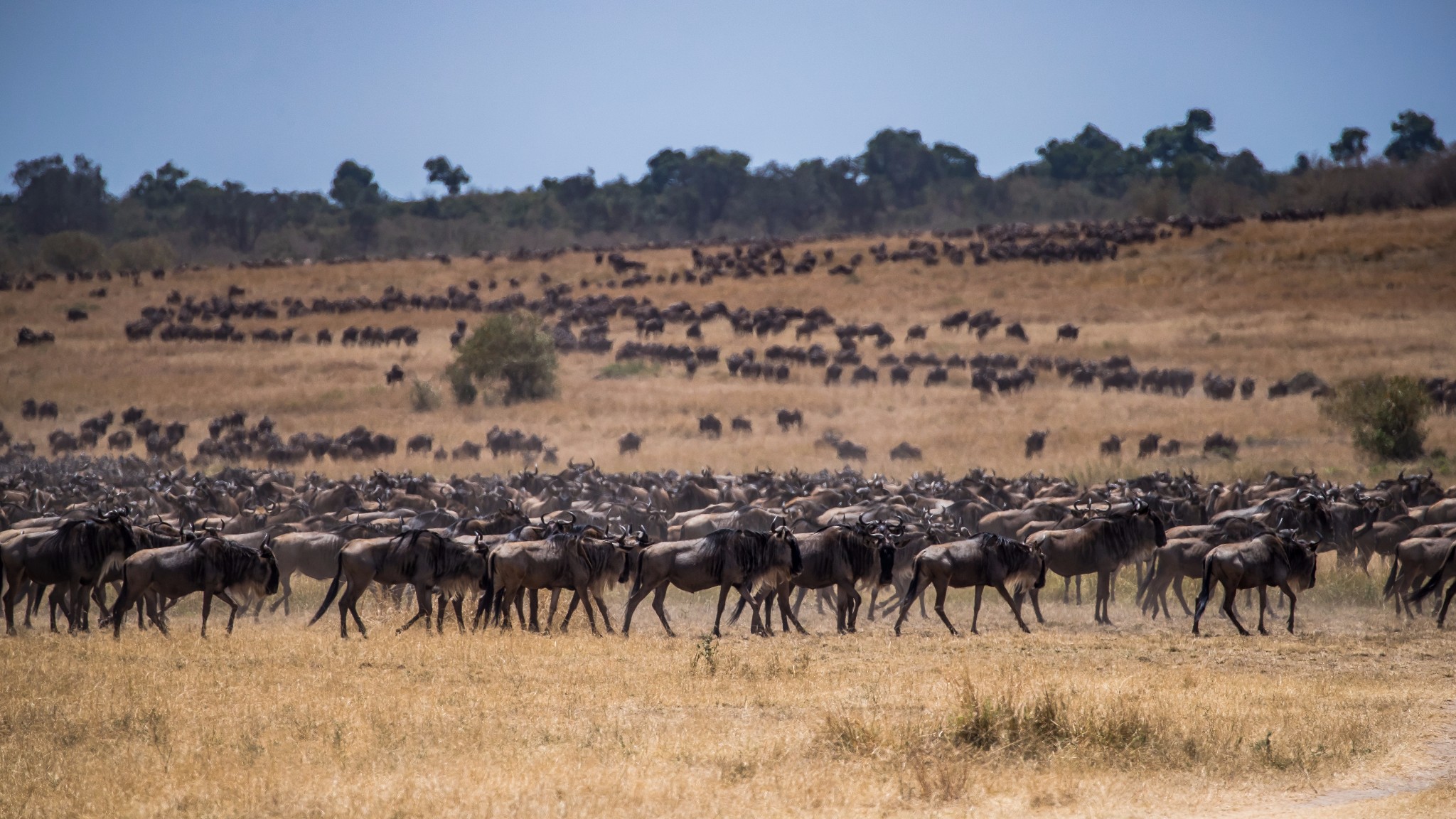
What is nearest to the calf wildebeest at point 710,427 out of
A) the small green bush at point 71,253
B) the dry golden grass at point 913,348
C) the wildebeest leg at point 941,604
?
the dry golden grass at point 913,348

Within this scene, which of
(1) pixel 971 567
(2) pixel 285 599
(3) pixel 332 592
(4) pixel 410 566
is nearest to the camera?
(4) pixel 410 566

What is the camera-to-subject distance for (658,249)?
8262 cm

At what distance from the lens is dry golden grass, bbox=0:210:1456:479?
33531mm

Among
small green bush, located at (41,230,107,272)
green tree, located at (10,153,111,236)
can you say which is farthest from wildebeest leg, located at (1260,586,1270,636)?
green tree, located at (10,153,111,236)

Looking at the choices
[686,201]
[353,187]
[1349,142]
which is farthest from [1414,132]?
[353,187]

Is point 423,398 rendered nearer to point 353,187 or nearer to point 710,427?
point 710,427

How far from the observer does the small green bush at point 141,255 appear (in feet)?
275

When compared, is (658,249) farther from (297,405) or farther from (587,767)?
(587,767)

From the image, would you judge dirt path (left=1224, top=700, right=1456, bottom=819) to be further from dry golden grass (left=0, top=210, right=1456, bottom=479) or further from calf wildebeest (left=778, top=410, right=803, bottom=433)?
calf wildebeest (left=778, top=410, right=803, bottom=433)

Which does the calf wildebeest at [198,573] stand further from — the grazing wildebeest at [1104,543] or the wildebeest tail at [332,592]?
the grazing wildebeest at [1104,543]

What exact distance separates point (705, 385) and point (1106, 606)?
28.6m

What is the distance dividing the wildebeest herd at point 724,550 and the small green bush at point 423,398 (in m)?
19.2

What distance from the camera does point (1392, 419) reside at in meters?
29.0

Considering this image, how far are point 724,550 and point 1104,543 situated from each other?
518 cm
